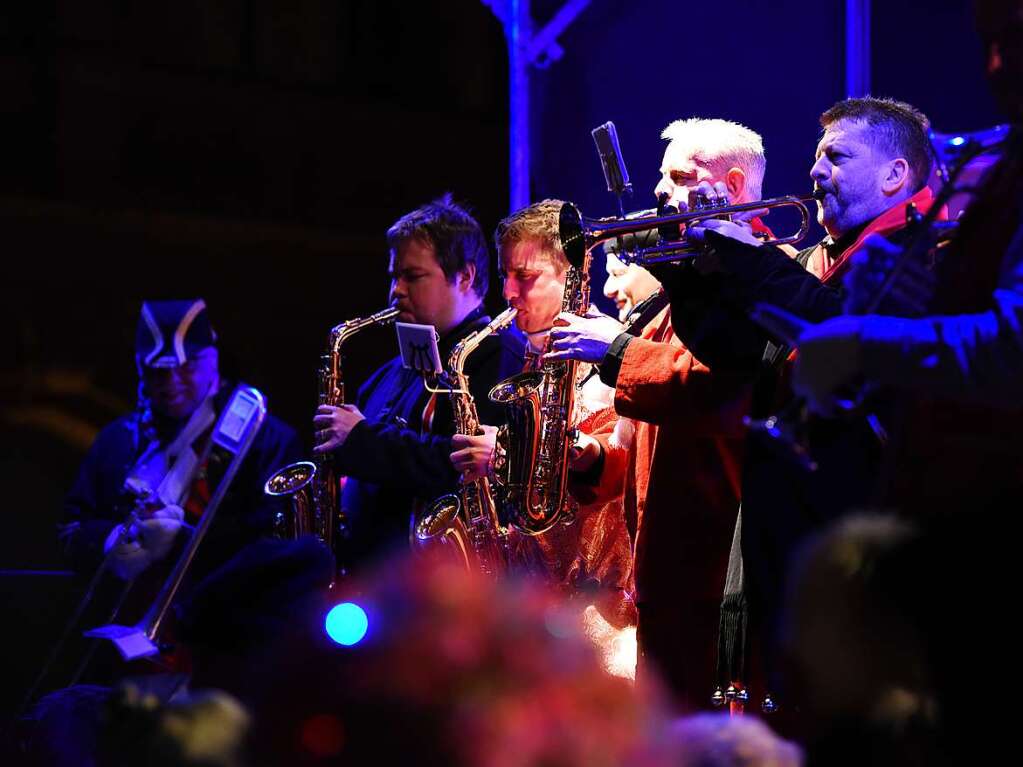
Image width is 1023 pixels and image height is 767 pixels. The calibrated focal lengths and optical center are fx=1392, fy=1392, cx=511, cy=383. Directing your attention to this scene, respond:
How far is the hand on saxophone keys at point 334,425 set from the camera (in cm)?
414

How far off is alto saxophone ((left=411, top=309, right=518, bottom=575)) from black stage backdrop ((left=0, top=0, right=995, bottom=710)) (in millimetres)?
1416

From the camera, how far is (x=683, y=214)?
2877mm

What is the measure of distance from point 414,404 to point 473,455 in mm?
496

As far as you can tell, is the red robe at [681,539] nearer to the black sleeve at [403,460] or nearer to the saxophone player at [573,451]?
the saxophone player at [573,451]

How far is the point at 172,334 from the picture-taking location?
16.4ft

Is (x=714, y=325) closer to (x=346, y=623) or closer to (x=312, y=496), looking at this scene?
(x=346, y=623)

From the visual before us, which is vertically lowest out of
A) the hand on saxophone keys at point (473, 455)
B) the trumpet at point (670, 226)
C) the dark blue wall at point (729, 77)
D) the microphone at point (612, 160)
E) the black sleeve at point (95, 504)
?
the black sleeve at point (95, 504)

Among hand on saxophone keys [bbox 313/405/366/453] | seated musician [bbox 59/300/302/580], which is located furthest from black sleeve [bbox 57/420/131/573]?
hand on saxophone keys [bbox 313/405/366/453]

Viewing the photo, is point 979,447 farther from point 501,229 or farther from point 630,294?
point 501,229

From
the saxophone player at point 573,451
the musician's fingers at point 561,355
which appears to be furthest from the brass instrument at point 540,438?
the musician's fingers at point 561,355

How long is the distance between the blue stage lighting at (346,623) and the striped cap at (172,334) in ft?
9.39

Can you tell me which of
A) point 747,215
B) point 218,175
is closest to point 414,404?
point 747,215

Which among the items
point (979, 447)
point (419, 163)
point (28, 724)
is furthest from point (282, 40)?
point (979, 447)

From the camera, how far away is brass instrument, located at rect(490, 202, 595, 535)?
352cm
